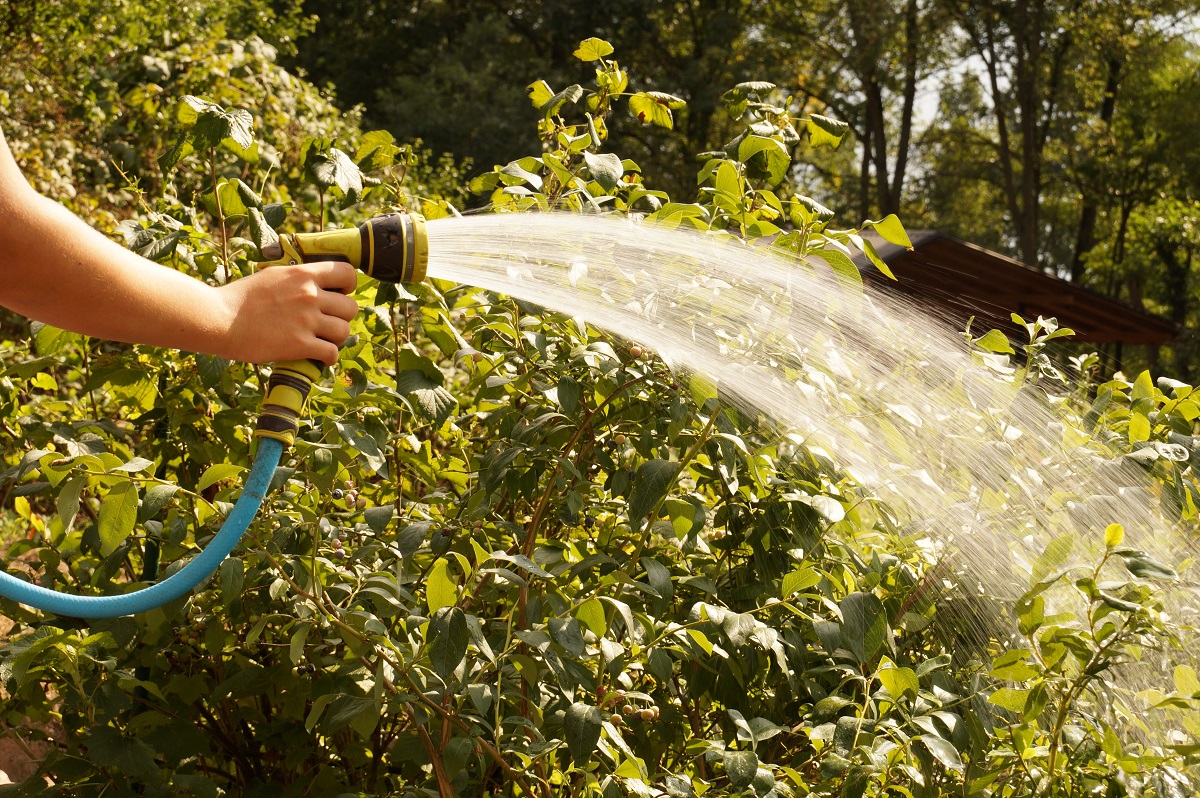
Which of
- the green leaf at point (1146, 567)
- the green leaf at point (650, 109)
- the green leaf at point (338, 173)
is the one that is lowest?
the green leaf at point (1146, 567)

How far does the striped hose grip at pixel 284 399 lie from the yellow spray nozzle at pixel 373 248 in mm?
154

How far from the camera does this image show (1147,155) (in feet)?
77.5

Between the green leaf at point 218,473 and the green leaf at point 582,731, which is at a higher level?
the green leaf at point 218,473

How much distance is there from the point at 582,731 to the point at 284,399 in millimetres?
612

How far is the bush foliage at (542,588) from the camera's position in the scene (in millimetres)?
1652

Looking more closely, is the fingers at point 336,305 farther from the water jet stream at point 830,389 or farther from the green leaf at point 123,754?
the green leaf at point 123,754

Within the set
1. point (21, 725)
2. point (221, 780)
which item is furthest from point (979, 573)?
point (21, 725)

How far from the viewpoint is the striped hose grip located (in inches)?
63.9

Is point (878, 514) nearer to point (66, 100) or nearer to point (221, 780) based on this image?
point (221, 780)

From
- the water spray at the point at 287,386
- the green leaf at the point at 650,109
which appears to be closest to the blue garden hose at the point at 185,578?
the water spray at the point at 287,386

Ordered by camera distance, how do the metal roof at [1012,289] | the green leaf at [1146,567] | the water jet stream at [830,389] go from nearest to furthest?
the green leaf at [1146,567] < the water jet stream at [830,389] < the metal roof at [1012,289]

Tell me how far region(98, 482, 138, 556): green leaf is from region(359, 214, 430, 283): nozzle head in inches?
19.2

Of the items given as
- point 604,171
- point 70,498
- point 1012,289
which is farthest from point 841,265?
point 1012,289

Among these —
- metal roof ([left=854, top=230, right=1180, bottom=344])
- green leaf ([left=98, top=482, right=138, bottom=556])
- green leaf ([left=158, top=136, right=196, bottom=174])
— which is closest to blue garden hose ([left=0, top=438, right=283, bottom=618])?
green leaf ([left=98, top=482, right=138, bottom=556])
